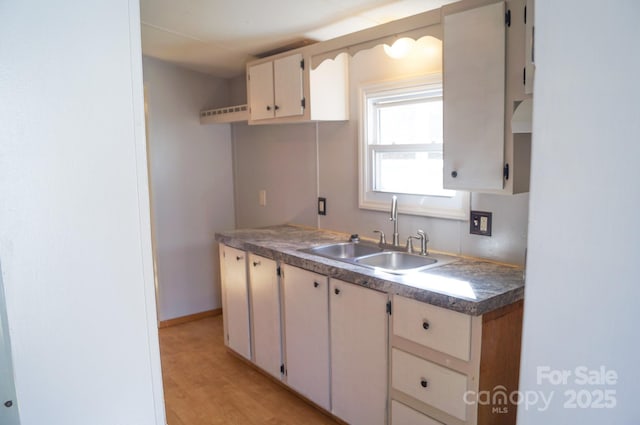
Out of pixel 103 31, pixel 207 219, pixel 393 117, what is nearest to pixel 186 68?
pixel 207 219

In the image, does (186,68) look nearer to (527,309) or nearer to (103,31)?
(103,31)

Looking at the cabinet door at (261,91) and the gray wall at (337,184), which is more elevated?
the cabinet door at (261,91)

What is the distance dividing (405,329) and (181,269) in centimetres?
268

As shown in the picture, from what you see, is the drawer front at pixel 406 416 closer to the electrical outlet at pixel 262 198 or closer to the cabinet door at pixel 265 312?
the cabinet door at pixel 265 312

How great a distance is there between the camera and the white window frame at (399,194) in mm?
2545

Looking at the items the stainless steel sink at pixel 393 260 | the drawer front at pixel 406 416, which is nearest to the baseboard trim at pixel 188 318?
the stainless steel sink at pixel 393 260

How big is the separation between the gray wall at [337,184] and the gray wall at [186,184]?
21 cm

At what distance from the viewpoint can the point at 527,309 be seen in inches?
32.2

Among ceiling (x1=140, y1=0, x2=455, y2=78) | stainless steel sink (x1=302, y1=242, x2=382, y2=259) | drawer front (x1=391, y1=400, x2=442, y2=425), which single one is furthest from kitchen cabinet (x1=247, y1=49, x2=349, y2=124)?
drawer front (x1=391, y1=400, x2=442, y2=425)

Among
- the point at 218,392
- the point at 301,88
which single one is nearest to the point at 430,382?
the point at 218,392

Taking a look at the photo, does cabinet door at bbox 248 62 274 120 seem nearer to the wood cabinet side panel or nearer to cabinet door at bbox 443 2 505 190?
cabinet door at bbox 443 2 505 190

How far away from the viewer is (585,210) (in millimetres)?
739

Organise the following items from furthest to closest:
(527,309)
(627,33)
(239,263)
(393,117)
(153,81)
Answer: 1. (153,81)
2. (239,263)
3. (393,117)
4. (527,309)
5. (627,33)

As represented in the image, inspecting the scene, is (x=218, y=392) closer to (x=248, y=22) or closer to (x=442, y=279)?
(x=442, y=279)
